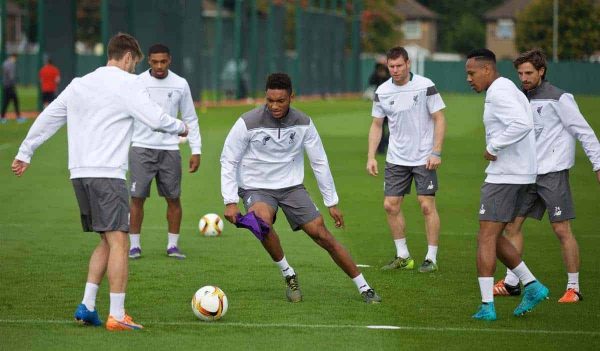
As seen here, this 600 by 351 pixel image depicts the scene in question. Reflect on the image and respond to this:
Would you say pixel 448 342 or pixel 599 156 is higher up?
pixel 599 156

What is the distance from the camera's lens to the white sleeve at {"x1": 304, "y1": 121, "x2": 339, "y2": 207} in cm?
1029

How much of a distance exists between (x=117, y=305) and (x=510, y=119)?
10.6 feet

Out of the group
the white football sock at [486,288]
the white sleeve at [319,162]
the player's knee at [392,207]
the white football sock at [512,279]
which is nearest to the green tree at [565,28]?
the player's knee at [392,207]

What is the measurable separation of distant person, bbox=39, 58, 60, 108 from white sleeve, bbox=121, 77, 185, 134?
3177 centimetres

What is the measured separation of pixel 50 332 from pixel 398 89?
4.83m

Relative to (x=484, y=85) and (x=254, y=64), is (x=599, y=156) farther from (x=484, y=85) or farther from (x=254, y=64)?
(x=254, y=64)

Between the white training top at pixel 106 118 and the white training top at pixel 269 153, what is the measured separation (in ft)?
3.81

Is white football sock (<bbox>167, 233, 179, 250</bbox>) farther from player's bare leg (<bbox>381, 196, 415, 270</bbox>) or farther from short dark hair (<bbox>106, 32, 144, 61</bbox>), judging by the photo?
short dark hair (<bbox>106, 32, 144, 61</bbox>)

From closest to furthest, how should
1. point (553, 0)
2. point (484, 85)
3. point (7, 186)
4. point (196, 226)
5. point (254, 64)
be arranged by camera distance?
1. point (484, 85)
2. point (196, 226)
3. point (7, 186)
4. point (254, 64)
5. point (553, 0)

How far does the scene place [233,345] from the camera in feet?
28.1

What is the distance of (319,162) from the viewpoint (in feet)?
34.0

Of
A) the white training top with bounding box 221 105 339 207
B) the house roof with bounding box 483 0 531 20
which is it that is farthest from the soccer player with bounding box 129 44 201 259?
the house roof with bounding box 483 0 531 20

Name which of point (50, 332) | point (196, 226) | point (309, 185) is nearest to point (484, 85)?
point (50, 332)

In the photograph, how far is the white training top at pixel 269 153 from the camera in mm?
10141
